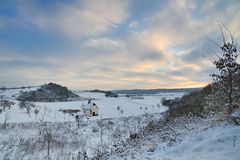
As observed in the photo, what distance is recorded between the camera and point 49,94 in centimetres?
14738

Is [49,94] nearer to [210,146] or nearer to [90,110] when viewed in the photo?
[90,110]

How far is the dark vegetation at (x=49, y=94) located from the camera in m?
131

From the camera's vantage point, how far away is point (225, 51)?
38.8ft

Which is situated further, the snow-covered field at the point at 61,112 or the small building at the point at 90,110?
the small building at the point at 90,110

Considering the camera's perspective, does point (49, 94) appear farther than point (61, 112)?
Yes

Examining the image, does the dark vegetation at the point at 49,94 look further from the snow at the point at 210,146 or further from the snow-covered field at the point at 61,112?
the snow at the point at 210,146

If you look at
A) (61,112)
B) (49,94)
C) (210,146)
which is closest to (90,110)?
(61,112)

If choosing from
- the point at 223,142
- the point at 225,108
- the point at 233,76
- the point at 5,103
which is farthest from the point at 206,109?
the point at 5,103

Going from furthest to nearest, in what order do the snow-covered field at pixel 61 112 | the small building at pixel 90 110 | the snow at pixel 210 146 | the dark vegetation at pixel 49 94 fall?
the dark vegetation at pixel 49 94 → the small building at pixel 90 110 → the snow-covered field at pixel 61 112 → the snow at pixel 210 146

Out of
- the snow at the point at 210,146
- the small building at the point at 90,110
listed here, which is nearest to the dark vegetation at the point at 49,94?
the small building at the point at 90,110

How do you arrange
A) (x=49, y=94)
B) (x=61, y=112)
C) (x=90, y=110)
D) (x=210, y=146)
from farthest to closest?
(x=49, y=94)
(x=90, y=110)
(x=61, y=112)
(x=210, y=146)

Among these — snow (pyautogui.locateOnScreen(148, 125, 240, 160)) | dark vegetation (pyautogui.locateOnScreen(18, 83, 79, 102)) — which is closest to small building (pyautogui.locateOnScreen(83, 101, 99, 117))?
dark vegetation (pyautogui.locateOnScreen(18, 83, 79, 102))

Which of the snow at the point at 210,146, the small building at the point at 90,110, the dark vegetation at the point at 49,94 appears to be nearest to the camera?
the snow at the point at 210,146

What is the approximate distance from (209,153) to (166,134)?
3.74 meters
